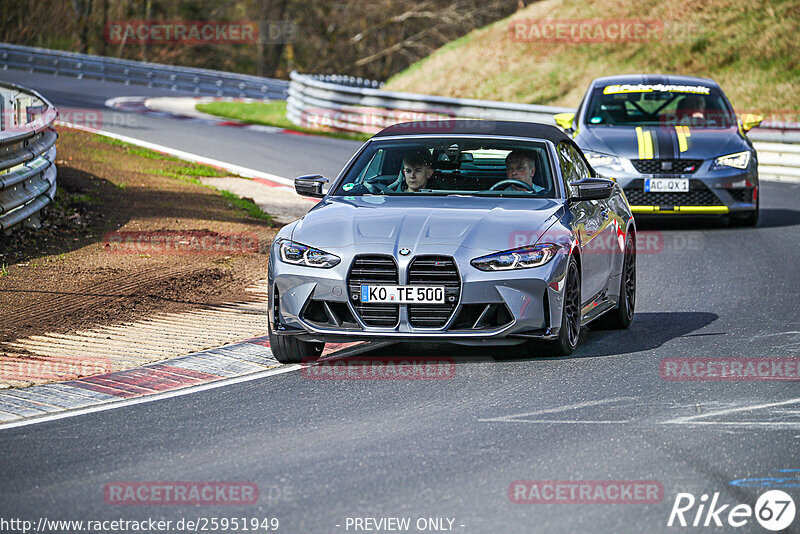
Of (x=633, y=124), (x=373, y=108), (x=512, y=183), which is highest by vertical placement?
(x=512, y=183)

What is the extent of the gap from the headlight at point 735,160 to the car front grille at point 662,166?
34 cm

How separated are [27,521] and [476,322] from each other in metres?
3.40

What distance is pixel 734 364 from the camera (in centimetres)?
828

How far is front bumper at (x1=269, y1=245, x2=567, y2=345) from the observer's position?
784cm

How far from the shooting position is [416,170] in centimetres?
916

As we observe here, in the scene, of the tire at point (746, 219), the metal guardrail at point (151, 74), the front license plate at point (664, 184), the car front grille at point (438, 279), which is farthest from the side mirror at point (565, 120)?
the metal guardrail at point (151, 74)

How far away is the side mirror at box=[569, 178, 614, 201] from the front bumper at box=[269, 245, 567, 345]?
0.95 metres

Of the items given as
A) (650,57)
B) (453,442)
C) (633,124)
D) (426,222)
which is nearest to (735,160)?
(633,124)

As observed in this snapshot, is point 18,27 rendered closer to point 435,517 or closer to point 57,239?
point 57,239

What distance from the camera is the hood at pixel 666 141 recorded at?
1520cm

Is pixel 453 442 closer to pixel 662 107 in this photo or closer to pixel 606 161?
pixel 606 161

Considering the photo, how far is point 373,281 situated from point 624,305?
273cm

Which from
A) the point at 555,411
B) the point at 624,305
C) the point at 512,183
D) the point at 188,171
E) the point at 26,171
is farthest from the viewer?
the point at 188,171

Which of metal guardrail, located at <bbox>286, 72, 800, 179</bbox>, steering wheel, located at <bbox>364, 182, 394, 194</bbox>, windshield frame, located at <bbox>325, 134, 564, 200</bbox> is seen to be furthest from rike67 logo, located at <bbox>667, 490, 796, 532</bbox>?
metal guardrail, located at <bbox>286, 72, 800, 179</bbox>
